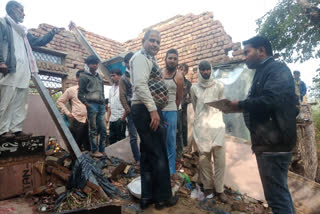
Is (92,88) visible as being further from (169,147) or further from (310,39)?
(310,39)

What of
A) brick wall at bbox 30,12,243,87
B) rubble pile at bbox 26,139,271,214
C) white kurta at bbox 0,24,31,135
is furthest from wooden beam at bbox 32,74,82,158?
brick wall at bbox 30,12,243,87

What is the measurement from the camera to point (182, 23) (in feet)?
23.4

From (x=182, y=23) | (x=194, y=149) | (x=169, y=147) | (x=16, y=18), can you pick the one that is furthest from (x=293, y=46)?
(x=16, y=18)

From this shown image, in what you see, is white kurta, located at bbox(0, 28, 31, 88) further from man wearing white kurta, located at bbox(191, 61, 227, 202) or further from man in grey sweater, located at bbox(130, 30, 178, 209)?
man wearing white kurta, located at bbox(191, 61, 227, 202)

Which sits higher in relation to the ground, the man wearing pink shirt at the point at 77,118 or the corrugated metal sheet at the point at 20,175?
the man wearing pink shirt at the point at 77,118


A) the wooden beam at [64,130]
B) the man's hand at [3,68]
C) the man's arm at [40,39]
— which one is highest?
the man's arm at [40,39]

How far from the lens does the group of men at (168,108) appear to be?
152 centimetres

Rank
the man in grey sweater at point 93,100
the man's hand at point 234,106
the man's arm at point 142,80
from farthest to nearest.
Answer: the man in grey sweater at point 93,100
the man's arm at point 142,80
the man's hand at point 234,106

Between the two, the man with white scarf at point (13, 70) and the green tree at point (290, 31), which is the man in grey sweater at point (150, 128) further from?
the green tree at point (290, 31)

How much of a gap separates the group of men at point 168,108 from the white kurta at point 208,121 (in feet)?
0.05

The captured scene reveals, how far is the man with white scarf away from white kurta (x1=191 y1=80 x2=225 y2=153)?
2557 mm

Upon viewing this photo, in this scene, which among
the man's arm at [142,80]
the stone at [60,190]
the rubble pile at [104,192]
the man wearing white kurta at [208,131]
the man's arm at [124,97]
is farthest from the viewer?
the man's arm at [124,97]

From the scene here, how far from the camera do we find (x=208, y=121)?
2982 mm

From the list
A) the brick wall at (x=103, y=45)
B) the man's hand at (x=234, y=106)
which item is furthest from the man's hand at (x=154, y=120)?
the brick wall at (x=103, y=45)
